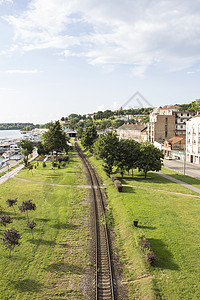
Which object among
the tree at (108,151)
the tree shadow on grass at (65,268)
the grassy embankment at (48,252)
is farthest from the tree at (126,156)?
the tree shadow on grass at (65,268)

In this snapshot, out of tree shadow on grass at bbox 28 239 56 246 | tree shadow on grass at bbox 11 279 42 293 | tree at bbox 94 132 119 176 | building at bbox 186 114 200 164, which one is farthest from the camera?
building at bbox 186 114 200 164

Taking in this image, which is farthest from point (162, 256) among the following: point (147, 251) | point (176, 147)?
point (176, 147)

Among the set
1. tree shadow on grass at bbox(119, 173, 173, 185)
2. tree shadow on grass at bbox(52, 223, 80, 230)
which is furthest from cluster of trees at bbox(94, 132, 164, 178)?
tree shadow on grass at bbox(52, 223, 80, 230)

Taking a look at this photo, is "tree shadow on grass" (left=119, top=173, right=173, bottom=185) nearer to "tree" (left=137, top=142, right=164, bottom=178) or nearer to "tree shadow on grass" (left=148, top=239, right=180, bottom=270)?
"tree" (left=137, top=142, right=164, bottom=178)

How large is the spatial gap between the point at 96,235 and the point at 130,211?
309 inches

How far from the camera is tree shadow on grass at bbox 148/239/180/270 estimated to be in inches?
801

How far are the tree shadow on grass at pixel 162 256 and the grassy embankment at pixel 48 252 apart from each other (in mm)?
7308

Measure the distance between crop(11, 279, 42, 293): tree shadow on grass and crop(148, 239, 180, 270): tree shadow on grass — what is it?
1070 centimetres

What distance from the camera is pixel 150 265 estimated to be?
20.4 meters

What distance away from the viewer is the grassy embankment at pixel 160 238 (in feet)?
58.7

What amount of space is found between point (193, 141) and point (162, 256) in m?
63.3

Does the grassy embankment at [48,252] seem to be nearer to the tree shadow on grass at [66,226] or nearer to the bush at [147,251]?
the tree shadow on grass at [66,226]

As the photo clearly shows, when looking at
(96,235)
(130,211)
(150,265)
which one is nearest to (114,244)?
(96,235)

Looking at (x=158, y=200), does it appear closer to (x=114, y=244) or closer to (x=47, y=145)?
(x=114, y=244)
